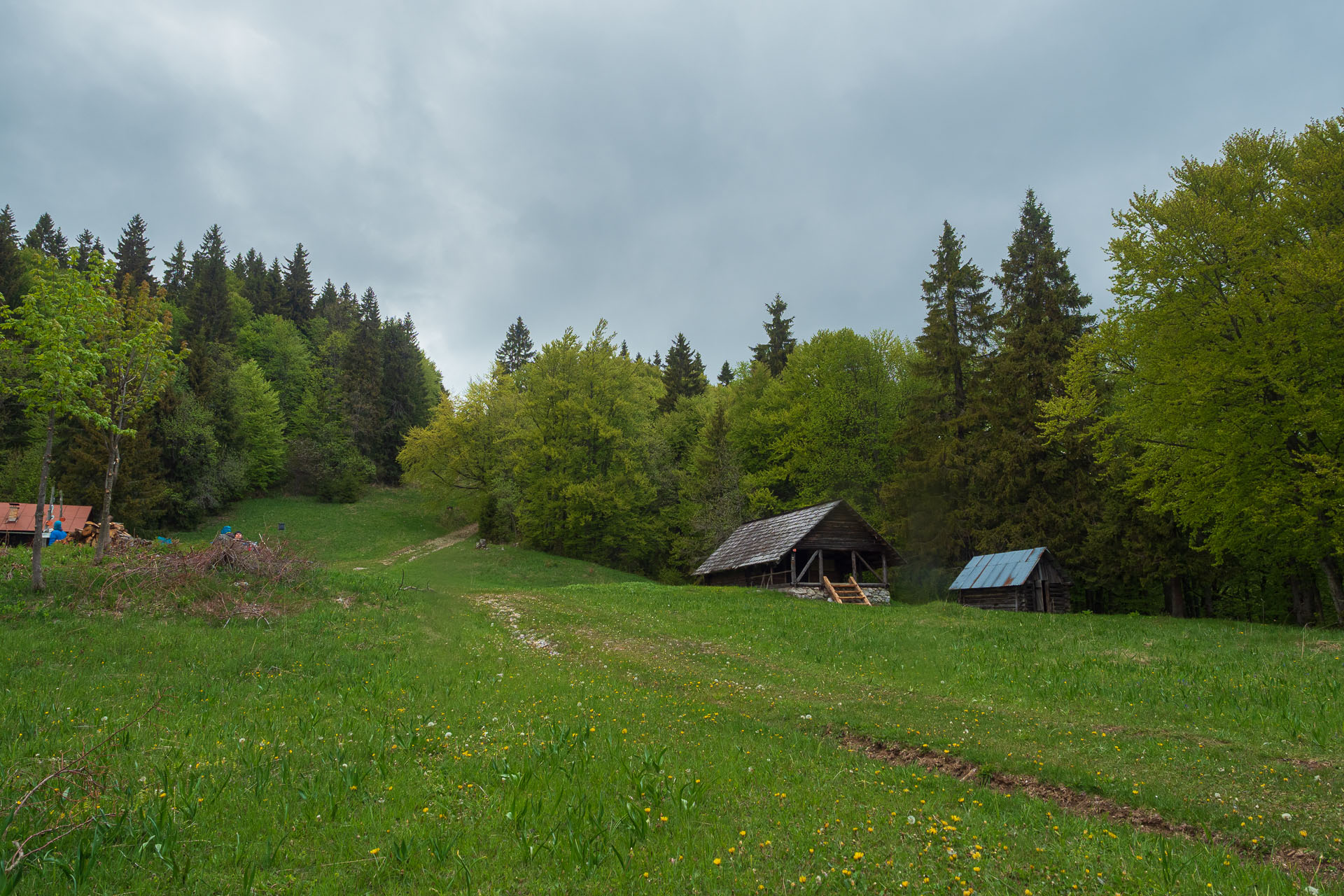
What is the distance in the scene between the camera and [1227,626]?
778 inches

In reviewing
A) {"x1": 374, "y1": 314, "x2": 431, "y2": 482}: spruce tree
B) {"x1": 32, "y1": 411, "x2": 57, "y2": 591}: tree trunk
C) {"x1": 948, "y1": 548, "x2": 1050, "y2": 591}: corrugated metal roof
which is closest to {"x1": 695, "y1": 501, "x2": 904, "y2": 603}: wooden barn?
{"x1": 948, "y1": 548, "x2": 1050, "y2": 591}: corrugated metal roof

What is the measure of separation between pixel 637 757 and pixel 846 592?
26040 millimetres

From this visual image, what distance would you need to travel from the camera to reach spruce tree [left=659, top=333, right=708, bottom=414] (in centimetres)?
6875

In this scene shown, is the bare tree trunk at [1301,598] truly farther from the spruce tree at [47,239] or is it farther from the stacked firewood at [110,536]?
the spruce tree at [47,239]

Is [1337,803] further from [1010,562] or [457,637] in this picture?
[1010,562]

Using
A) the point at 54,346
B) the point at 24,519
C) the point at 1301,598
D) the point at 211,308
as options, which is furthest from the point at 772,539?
the point at 211,308

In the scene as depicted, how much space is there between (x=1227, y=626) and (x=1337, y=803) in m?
17.0

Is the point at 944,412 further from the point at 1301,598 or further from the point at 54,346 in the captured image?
the point at 54,346

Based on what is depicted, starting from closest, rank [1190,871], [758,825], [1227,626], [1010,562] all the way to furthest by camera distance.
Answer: [1190,871], [758,825], [1227,626], [1010,562]

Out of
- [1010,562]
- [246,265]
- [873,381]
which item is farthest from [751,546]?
[246,265]

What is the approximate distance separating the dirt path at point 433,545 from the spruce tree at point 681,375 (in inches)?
894

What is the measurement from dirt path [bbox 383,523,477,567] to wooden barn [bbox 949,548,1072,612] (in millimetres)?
33337

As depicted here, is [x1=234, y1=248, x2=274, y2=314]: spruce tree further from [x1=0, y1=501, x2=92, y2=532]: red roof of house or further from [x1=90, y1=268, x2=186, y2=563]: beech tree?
[x1=90, y1=268, x2=186, y2=563]: beech tree

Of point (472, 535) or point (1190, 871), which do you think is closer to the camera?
point (1190, 871)
